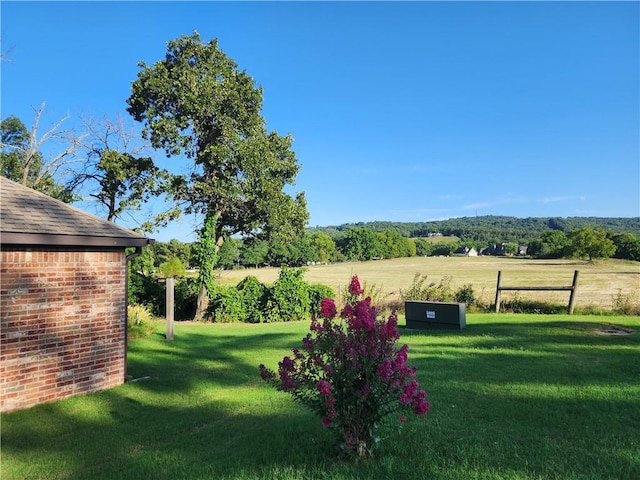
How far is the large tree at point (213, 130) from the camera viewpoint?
1702 cm

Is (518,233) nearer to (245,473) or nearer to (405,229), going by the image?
(405,229)

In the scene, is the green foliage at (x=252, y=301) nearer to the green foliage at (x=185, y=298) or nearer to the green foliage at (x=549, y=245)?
the green foliage at (x=185, y=298)

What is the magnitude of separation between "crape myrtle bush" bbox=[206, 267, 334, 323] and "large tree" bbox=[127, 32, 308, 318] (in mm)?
1279

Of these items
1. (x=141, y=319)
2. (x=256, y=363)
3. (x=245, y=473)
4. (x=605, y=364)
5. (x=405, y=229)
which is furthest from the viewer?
(x=405, y=229)

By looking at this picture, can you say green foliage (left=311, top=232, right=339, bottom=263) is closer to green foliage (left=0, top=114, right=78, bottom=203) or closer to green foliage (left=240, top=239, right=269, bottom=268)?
green foliage (left=240, top=239, right=269, bottom=268)

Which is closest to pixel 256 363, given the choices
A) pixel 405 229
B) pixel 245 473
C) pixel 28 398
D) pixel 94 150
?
pixel 28 398

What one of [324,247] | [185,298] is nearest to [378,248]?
[324,247]

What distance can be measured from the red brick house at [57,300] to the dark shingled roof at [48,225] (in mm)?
13

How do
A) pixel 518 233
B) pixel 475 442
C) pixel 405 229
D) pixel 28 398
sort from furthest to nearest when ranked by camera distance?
pixel 405 229, pixel 518 233, pixel 28 398, pixel 475 442

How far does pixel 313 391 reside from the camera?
3.69m

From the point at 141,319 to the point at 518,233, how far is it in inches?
4121

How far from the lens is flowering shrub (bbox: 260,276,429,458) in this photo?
3.41m

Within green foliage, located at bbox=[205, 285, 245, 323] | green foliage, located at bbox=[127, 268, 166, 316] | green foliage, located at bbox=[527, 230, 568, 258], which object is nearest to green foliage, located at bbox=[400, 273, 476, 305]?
green foliage, located at bbox=[205, 285, 245, 323]

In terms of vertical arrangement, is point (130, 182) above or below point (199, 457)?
above
